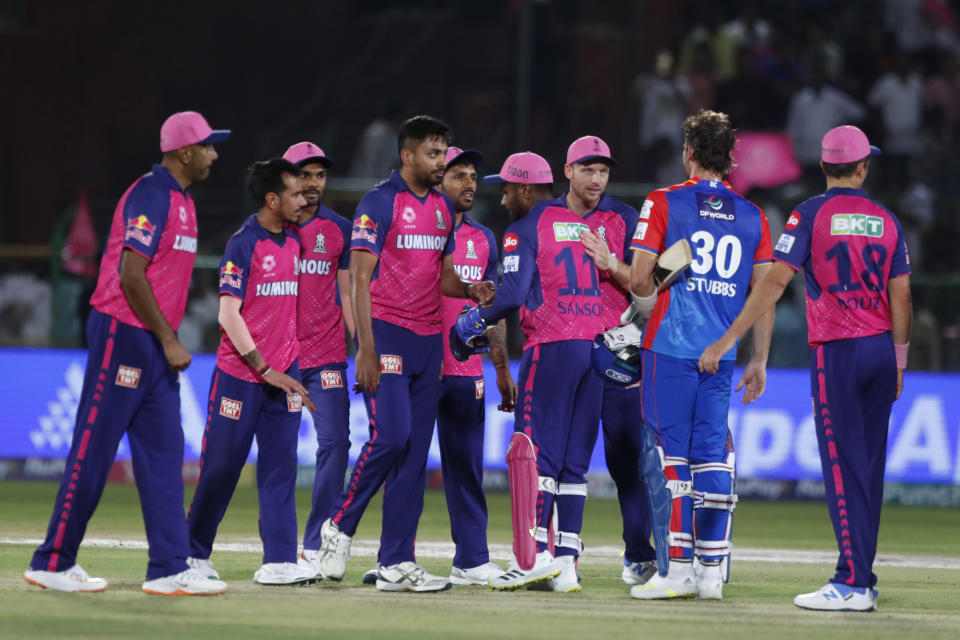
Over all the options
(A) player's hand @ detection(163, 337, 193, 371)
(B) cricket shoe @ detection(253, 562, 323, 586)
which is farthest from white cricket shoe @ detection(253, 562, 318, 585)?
(A) player's hand @ detection(163, 337, 193, 371)

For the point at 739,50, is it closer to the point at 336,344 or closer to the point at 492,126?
the point at 492,126

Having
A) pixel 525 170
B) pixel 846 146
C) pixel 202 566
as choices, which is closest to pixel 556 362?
pixel 525 170

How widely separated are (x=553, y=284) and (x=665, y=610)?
2229 mm

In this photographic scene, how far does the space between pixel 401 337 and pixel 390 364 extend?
19 centimetres

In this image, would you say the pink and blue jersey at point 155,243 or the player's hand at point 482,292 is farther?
the player's hand at point 482,292

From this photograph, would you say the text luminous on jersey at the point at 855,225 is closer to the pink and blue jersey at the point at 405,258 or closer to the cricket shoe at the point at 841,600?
the cricket shoe at the point at 841,600

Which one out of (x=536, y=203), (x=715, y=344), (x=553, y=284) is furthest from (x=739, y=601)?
(x=536, y=203)

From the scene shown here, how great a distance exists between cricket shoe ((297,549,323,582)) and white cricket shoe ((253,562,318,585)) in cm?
7

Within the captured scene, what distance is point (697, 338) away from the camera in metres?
7.88

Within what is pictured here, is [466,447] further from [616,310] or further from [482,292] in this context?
[616,310]

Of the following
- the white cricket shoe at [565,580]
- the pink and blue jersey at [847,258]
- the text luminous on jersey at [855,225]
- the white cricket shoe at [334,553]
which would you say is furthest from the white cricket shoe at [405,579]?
the text luminous on jersey at [855,225]

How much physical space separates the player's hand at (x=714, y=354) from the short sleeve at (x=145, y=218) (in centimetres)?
313

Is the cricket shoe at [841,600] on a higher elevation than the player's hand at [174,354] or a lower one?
lower

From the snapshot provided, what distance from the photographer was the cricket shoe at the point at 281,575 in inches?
318
